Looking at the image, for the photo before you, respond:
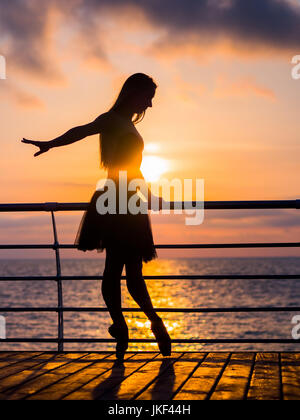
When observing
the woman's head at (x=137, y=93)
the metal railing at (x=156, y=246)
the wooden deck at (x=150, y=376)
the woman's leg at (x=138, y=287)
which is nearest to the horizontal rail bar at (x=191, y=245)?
the metal railing at (x=156, y=246)

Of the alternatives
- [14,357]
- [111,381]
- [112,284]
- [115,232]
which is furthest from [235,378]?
[14,357]

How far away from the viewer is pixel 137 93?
377 centimetres

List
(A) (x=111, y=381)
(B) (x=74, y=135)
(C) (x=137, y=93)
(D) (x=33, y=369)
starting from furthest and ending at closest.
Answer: (C) (x=137, y=93)
(B) (x=74, y=135)
(D) (x=33, y=369)
(A) (x=111, y=381)

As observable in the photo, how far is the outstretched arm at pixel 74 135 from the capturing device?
3621 millimetres

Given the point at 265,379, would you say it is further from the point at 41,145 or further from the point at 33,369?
the point at 41,145

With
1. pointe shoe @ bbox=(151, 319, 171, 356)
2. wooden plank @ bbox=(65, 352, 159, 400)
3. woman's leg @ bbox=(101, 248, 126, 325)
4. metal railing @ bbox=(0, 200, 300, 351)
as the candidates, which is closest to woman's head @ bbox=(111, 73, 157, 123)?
metal railing @ bbox=(0, 200, 300, 351)

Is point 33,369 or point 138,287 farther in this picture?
point 138,287

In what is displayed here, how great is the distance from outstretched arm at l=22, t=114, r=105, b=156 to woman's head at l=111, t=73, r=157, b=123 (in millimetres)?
185

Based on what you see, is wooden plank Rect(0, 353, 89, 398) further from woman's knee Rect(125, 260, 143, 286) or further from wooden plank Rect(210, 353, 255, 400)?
wooden plank Rect(210, 353, 255, 400)

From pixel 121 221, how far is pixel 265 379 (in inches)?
51.0

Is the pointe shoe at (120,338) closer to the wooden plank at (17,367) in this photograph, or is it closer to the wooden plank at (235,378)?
the wooden plank at (17,367)

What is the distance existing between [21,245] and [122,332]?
1127mm
